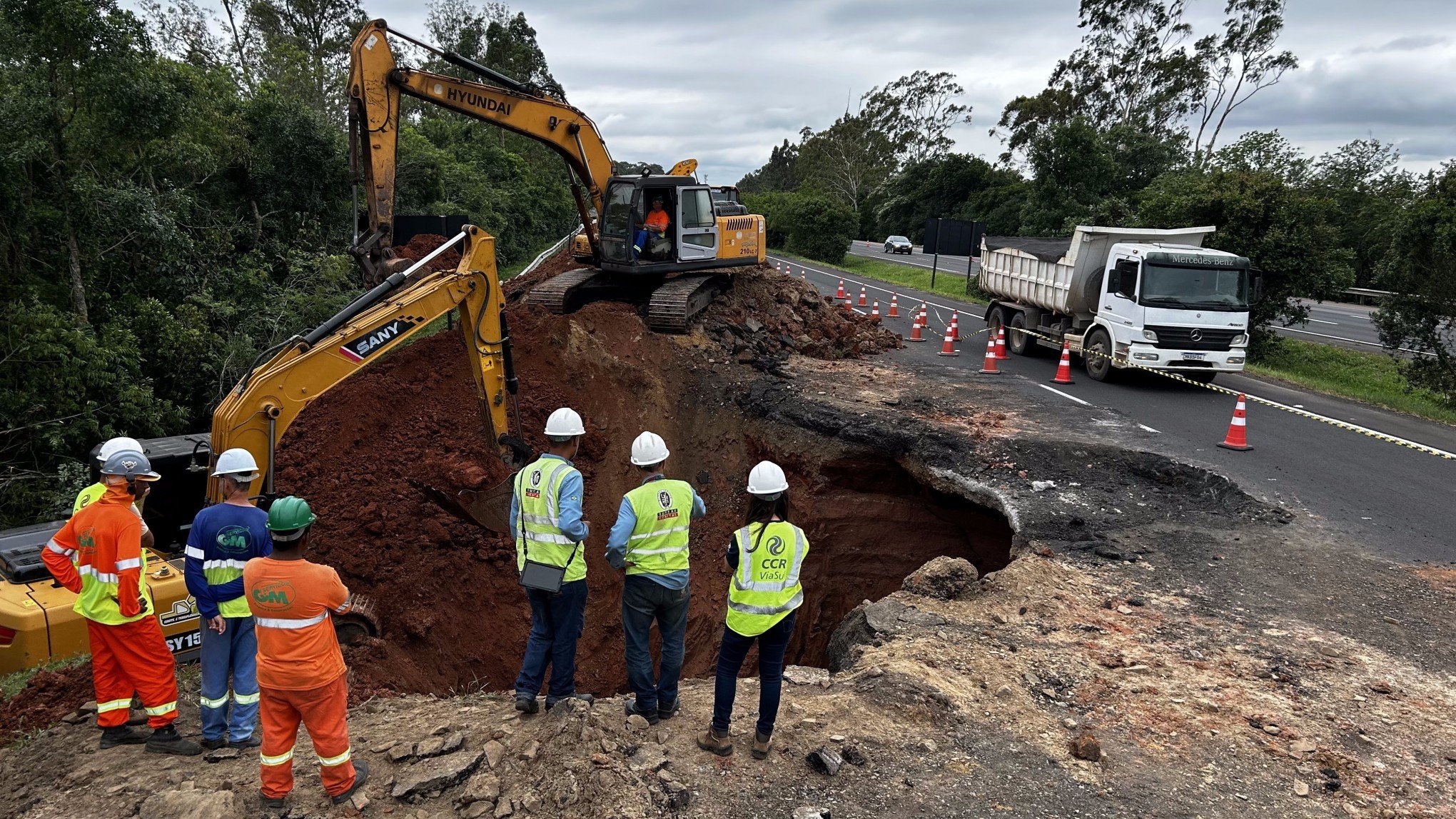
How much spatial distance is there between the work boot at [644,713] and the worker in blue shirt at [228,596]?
2.11 metres

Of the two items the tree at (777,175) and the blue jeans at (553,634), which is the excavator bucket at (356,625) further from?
the tree at (777,175)

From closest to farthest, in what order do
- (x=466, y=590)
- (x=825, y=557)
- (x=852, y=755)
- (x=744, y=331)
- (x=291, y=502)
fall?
1. (x=291, y=502)
2. (x=852, y=755)
3. (x=466, y=590)
4. (x=825, y=557)
5. (x=744, y=331)

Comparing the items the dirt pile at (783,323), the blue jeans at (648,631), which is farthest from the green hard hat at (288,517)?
the dirt pile at (783,323)

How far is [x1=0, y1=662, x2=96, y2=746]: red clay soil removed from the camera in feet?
16.3

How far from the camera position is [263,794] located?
4.16 metres

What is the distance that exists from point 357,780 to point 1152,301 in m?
13.6

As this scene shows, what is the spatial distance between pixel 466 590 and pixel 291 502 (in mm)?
4694

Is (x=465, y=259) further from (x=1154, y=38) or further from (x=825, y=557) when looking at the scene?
(x=1154, y=38)

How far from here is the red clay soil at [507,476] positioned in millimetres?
8109

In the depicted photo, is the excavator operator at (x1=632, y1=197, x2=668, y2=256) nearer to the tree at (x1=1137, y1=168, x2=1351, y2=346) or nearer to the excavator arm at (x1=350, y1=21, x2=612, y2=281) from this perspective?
the excavator arm at (x1=350, y1=21, x2=612, y2=281)

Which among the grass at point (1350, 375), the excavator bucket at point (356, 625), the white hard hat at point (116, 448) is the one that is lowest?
the excavator bucket at point (356, 625)

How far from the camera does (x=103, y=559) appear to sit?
4.63 m

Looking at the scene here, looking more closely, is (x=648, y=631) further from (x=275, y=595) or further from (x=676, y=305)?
(x=676, y=305)

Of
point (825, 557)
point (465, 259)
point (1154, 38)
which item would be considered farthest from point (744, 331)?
point (1154, 38)
